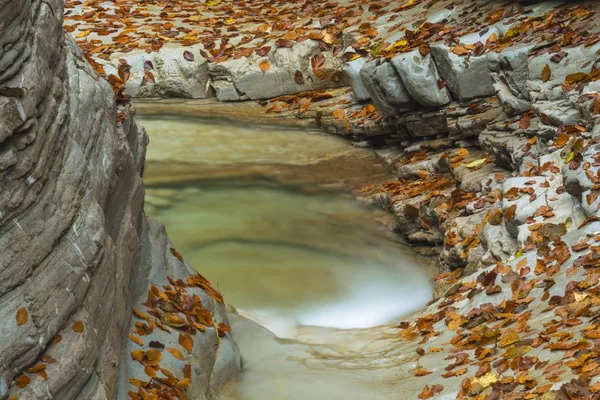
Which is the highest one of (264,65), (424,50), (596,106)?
(596,106)

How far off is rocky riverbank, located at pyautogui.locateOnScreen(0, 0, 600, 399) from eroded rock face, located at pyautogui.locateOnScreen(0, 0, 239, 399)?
0.03 ft

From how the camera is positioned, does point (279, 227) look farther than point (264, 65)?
No

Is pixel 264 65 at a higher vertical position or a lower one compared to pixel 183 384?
lower

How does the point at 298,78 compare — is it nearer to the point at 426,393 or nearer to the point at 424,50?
the point at 424,50

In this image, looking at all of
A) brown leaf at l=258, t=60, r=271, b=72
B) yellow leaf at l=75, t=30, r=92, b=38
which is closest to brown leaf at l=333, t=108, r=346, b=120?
brown leaf at l=258, t=60, r=271, b=72

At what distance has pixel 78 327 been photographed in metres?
4.09

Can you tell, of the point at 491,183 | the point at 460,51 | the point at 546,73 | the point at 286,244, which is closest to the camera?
the point at 546,73

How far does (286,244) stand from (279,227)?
0.38 metres

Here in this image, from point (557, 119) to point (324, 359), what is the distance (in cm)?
284

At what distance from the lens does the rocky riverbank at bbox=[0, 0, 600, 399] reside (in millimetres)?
3969

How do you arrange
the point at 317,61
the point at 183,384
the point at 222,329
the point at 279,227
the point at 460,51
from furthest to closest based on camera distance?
the point at 317,61
the point at 460,51
the point at 279,227
the point at 222,329
the point at 183,384

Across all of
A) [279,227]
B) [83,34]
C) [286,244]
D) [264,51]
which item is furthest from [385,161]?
[83,34]

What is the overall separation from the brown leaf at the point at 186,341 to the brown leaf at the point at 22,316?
1.64 meters

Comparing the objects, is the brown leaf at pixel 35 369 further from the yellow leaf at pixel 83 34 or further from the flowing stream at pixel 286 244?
the yellow leaf at pixel 83 34
